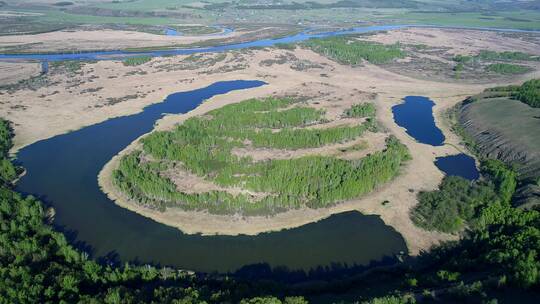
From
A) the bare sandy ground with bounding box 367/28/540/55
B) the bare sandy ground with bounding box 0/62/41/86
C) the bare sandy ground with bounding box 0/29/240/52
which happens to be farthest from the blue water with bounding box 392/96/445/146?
the bare sandy ground with bounding box 0/29/240/52

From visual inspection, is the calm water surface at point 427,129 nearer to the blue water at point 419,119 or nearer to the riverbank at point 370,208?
the blue water at point 419,119

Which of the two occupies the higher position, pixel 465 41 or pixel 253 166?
pixel 465 41

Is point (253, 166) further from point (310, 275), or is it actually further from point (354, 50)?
point (354, 50)

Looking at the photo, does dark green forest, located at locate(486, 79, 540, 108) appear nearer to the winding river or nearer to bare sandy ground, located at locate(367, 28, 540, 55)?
the winding river

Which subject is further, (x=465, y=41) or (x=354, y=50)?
(x=465, y=41)

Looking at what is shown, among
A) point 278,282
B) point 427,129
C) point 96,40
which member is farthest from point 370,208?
point 96,40

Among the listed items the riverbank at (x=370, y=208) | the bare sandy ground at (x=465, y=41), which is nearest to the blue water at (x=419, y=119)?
the riverbank at (x=370, y=208)
